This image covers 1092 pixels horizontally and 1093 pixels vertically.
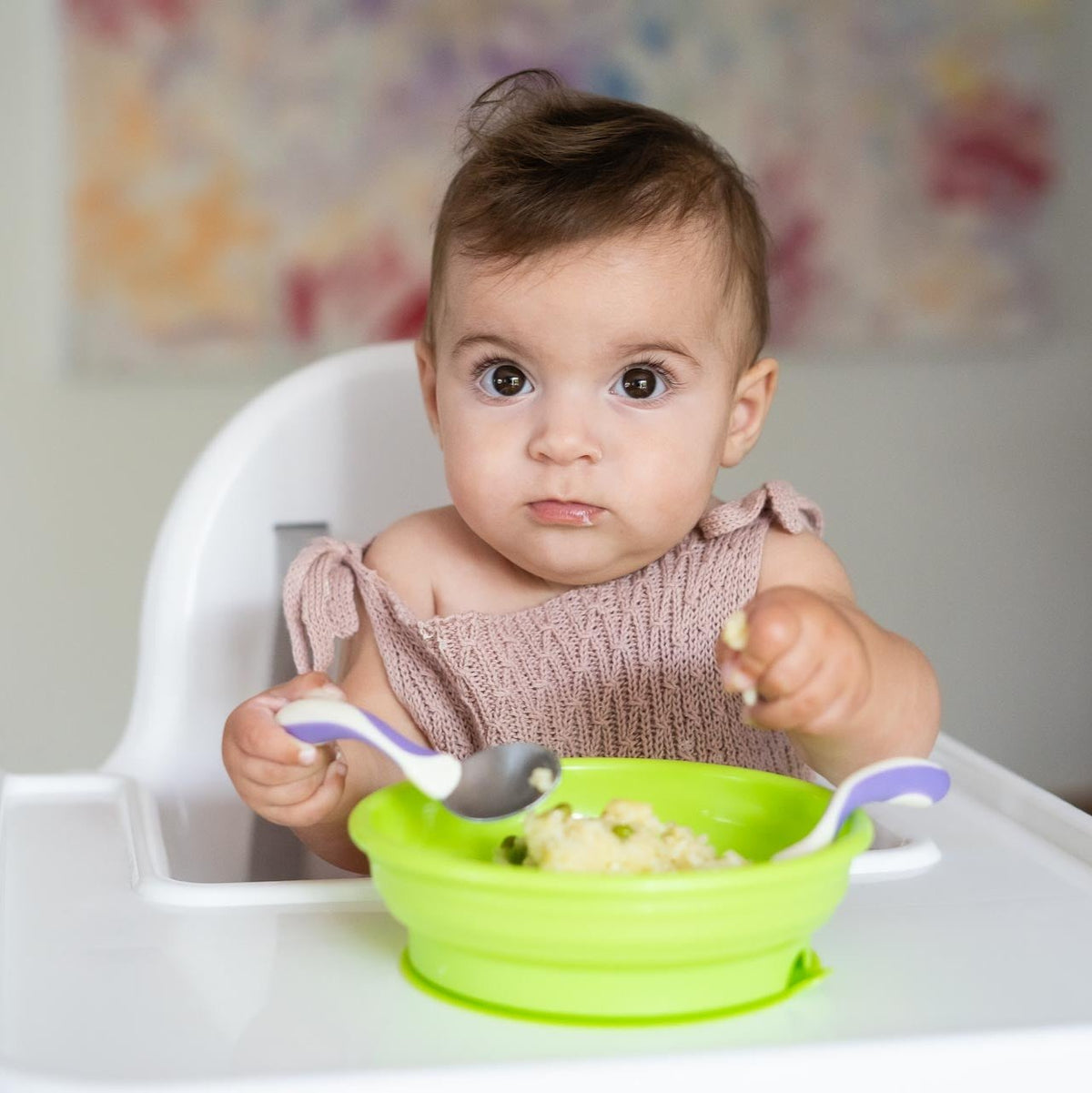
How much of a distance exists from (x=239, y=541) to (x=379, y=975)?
60cm

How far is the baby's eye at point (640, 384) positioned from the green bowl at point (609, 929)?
0.38m

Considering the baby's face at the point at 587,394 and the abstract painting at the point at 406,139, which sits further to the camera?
the abstract painting at the point at 406,139

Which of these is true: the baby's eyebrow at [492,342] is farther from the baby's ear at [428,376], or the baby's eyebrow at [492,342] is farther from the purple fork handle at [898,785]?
the purple fork handle at [898,785]

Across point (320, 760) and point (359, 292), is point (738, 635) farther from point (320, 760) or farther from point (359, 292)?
point (359, 292)

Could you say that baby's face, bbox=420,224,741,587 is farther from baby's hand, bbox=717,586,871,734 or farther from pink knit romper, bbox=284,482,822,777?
baby's hand, bbox=717,586,871,734

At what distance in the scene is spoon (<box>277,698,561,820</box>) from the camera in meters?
0.63

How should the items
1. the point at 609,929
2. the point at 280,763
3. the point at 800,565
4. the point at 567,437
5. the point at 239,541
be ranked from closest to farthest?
the point at 609,929, the point at 280,763, the point at 567,437, the point at 800,565, the point at 239,541

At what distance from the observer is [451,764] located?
643mm

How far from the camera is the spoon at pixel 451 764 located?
63cm

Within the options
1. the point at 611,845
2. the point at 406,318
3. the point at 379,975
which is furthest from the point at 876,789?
the point at 406,318

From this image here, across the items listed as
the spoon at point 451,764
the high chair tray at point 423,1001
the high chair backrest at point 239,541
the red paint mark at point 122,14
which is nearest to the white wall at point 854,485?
the red paint mark at point 122,14

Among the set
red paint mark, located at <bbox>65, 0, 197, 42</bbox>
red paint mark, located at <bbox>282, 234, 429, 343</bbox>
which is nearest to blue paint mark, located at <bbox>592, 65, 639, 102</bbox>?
red paint mark, located at <bbox>282, 234, 429, 343</bbox>

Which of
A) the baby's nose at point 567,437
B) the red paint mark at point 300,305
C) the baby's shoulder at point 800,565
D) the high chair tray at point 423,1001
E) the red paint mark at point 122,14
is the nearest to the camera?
the high chair tray at point 423,1001

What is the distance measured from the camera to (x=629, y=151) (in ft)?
3.03
